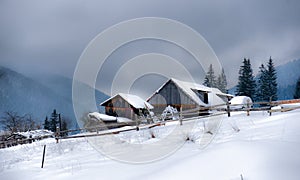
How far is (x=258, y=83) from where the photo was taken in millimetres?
39562

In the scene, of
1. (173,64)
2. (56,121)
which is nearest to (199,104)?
(173,64)

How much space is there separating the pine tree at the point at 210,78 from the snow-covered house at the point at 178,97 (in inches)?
832

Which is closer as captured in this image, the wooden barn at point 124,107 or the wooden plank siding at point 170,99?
the wooden plank siding at point 170,99

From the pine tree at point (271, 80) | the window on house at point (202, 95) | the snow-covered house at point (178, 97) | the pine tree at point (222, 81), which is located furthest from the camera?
the pine tree at point (222, 81)

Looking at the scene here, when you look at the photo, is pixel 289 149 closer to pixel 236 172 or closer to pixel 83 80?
pixel 236 172

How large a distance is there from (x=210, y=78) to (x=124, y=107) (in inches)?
1175

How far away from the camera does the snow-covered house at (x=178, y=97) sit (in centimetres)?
2689

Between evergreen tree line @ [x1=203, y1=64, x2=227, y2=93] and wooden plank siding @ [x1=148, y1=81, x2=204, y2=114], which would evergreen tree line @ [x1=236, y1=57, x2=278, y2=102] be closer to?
evergreen tree line @ [x1=203, y1=64, x2=227, y2=93]

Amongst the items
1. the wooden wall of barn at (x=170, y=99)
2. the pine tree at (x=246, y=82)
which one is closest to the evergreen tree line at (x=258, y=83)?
the pine tree at (x=246, y=82)

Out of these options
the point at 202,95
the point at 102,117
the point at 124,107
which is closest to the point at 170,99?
the point at 202,95

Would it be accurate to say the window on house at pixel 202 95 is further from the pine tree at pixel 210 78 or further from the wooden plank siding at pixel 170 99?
the pine tree at pixel 210 78

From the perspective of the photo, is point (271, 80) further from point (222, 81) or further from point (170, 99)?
point (170, 99)

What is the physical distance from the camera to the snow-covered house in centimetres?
2689

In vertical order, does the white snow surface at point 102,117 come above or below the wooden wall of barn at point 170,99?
below
